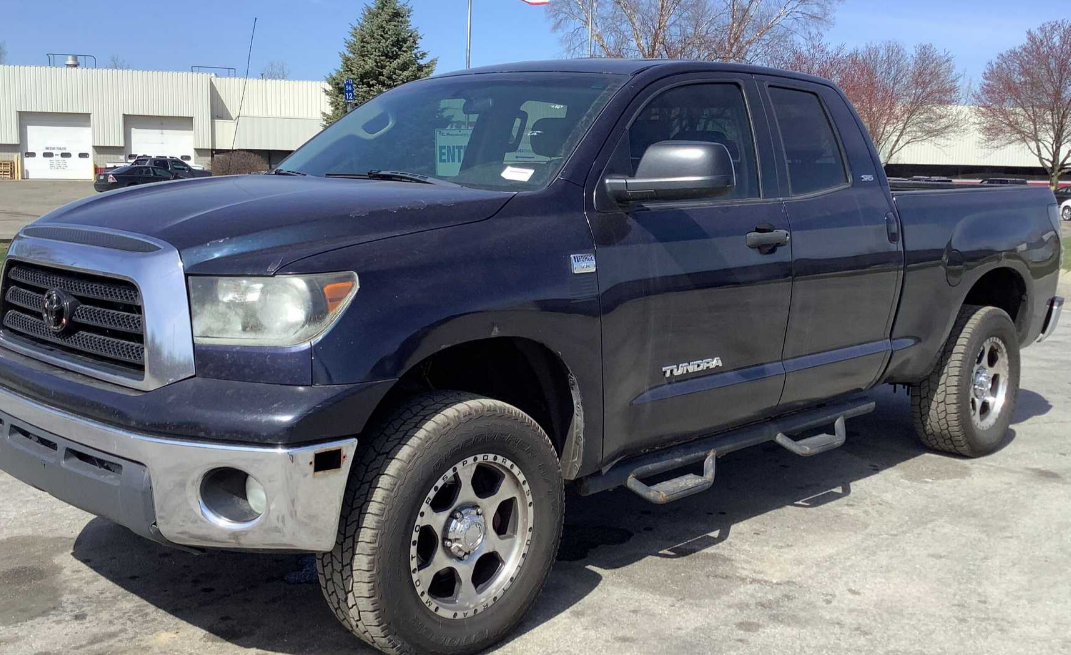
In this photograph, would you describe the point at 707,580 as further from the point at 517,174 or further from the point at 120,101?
the point at 120,101

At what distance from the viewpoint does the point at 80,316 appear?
10.6ft

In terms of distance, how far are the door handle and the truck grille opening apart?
2.34 metres

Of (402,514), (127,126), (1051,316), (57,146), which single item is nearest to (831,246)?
(402,514)

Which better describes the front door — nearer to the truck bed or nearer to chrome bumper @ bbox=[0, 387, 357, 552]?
the truck bed

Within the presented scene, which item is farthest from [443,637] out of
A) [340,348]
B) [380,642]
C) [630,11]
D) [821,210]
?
[630,11]

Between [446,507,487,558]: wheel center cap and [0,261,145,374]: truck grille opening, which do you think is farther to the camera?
[446,507,487,558]: wheel center cap

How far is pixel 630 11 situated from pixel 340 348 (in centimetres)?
3036

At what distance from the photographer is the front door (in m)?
3.74

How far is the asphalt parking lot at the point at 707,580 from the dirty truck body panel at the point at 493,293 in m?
0.55

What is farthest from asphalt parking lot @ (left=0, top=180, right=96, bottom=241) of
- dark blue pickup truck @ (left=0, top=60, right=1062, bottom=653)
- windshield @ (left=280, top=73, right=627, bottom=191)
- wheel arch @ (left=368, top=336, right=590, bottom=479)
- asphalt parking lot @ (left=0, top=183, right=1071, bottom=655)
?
wheel arch @ (left=368, top=336, right=590, bottom=479)

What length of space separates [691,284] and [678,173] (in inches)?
18.4

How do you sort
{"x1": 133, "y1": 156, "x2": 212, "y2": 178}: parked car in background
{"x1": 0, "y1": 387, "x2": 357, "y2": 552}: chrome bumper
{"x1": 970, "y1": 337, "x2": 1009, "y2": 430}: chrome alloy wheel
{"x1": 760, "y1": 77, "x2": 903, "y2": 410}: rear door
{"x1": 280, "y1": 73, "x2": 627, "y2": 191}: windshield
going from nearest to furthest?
{"x1": 0, "y1": 387, "x2": 357, "y2": 552}: chrome bumper < {"x1": 280, "y1": 73, "x2": 627, "y2": 191}: windshield < {"x1": 760, "y1": 77, "x2": 903, "y2": 410}: rear door < {"x1": 970, "y1": 337, "x2": 1009, "y2": 430}: chrome alloy wheel < {"x1": 133, "y1": 156, "x2": 212, "y2": 178}: parked car in background

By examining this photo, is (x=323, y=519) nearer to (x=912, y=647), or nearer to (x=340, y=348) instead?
(x=340, y=348)

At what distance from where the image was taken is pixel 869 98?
39531mm
